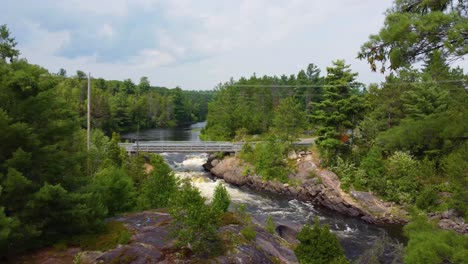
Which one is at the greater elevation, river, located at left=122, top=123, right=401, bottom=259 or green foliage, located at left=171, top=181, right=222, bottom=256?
green foliage, located at left=171, top=181, right=222, bottom=256

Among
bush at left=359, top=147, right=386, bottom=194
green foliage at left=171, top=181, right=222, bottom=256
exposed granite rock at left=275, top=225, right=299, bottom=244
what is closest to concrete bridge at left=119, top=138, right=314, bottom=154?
bush at left=359, top=147, right=386, bottom=194

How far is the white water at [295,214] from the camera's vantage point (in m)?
19.5

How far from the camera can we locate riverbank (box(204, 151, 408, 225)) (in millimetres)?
24391

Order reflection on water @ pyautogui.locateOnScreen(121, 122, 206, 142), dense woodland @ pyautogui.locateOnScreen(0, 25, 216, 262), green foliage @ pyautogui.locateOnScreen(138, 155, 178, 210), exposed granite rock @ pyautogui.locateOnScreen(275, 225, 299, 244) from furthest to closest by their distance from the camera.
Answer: reflection on water @ pyautogui.locateOnScreen(121, 122, 206, 142)
green foliage @ pyautogui.locateOnScreen(138, 155, 178, 210)
exposed granite rock @ pyautogui.locateOnScreen(275, 225, 299, 244)
dense woodland @ pyautogui.locateOnScreen(0, 25, 216, 262)

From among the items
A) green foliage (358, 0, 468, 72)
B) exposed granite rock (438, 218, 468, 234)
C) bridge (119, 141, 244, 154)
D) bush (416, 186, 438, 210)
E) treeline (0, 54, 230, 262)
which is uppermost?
green foliage (358, 0, 468, 72)

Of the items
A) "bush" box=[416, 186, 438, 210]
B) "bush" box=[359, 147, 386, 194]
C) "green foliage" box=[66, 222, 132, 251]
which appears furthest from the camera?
"bush" box=[359, 147, 386, 194]

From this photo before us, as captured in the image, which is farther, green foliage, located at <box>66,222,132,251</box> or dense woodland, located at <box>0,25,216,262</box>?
green foliage, located at <box>66,222,132,251</box>

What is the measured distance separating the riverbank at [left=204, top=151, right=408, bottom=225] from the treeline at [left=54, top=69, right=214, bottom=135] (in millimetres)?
25241

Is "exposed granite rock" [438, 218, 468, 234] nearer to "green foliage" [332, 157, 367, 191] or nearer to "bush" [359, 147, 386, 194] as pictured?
"bush" [359, 147, 386, 194]

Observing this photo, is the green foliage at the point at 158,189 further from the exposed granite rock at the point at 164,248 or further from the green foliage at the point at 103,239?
the green foliage at the point at 103,239

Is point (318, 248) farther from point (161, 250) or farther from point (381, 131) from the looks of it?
point (381, 131)

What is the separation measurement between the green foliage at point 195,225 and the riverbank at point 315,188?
17.2 meters

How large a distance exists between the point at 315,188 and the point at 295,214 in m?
4.58

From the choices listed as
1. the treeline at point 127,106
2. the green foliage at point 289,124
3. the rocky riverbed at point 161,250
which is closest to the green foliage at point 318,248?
the rocky riverbed at point 161,250
